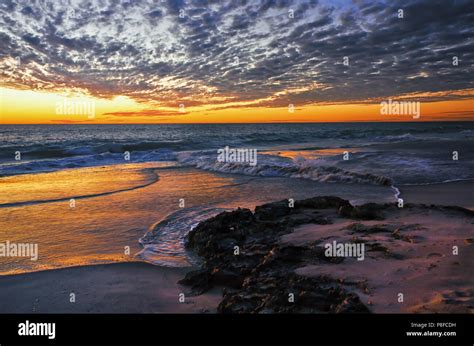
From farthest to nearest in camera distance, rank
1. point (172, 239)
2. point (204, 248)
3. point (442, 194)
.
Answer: point (442, 194)
point (172, 239)
point (204, 248)

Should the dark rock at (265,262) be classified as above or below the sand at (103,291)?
above

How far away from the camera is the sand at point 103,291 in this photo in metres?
4.61

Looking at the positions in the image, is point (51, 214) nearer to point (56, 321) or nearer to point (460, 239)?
point (56, 321)

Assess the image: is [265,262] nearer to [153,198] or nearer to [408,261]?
[408,261]

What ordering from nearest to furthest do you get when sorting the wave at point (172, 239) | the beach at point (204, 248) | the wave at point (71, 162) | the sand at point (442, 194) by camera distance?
the beach at point (204, 248)
the wave at point (172, 239)
the sand at point (442, 194)
the wave at point (71, 162)

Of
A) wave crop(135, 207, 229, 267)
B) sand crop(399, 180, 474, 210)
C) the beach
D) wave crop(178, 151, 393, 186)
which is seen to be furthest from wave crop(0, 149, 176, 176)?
sand crop(399, 180, 474, 210)

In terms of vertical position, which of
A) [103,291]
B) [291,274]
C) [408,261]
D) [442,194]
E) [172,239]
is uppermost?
[442,194]

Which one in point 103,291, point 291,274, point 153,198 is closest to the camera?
point 291,274

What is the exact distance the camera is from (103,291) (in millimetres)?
5102

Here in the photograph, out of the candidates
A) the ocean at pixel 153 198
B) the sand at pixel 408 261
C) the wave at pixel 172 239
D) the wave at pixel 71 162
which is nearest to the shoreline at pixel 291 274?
the sand at pixel 408 261

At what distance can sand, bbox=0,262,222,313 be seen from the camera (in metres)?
4.61

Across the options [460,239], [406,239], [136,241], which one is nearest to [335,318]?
[406,239]

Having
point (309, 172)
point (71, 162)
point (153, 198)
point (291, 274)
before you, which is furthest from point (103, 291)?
point (71, 162)

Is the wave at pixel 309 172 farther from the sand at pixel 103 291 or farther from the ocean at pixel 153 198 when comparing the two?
the sand at pixel 103 291
